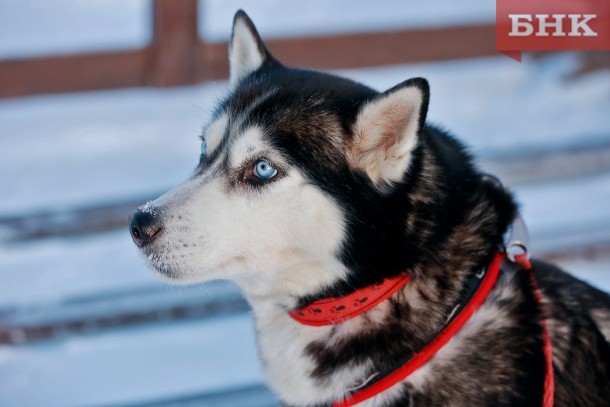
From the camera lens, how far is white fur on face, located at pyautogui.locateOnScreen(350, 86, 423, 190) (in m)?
1.83

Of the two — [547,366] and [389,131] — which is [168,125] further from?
[547,366]

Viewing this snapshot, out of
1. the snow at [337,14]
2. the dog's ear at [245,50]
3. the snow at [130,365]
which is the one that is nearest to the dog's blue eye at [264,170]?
the dog's ear at [245,50]

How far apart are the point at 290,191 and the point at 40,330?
1.83 metres

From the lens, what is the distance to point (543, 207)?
4230 millimetres

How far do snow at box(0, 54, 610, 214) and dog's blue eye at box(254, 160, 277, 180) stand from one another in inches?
91.5

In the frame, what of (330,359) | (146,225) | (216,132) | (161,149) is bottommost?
(161,149)

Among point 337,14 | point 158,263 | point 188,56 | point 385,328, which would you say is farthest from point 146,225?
point 337,14

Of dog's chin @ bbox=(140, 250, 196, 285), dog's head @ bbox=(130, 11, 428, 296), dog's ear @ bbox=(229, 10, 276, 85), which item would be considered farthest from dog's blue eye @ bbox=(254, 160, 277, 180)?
dog's ear @ bbox=(229, 10, 276, 85)

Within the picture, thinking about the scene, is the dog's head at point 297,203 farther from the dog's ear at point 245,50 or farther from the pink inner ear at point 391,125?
the dog's ear at point 245,50

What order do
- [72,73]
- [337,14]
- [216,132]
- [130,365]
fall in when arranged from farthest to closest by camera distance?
1. [337,14]
2. [72,73]
3. [130,365]
4. [216,132]

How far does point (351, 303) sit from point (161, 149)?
312 centimetres

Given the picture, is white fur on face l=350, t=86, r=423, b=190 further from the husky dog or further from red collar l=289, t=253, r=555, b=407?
red collar l=289, t=253, r=555, b=407

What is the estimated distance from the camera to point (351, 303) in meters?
1.99

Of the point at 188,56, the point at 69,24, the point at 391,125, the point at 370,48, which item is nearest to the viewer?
the point at 391,125
